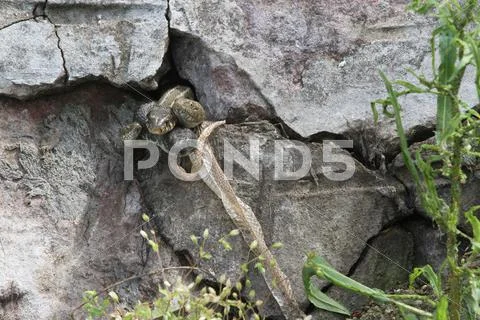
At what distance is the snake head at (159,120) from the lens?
12.6 feet

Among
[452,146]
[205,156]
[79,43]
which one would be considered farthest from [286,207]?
[79,43]

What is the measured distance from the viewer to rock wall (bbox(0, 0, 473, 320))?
375 centimetres

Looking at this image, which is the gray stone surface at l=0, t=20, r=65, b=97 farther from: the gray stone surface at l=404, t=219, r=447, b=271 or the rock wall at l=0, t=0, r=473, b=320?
the gray stone surface at l=404, t=219, r=447, b=271

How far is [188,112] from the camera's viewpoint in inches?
153

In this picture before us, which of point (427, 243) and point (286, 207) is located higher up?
point (286, 207)

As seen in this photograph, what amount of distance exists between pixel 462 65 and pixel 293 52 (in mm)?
1147

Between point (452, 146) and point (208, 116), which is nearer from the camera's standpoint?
point (452, 146)

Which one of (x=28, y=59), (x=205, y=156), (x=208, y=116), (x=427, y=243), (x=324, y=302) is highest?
(x=28, y=59)

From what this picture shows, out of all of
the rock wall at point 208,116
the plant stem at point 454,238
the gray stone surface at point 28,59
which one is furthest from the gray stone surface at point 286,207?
the plant stem at point 454,238

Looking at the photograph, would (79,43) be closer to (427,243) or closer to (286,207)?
(286,207)

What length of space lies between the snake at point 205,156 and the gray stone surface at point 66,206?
0.18m

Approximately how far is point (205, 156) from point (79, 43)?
0.73 meters

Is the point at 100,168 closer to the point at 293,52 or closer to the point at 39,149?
the point at 39,149

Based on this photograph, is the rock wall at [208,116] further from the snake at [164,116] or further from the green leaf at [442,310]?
the green leaf at [442,310]
